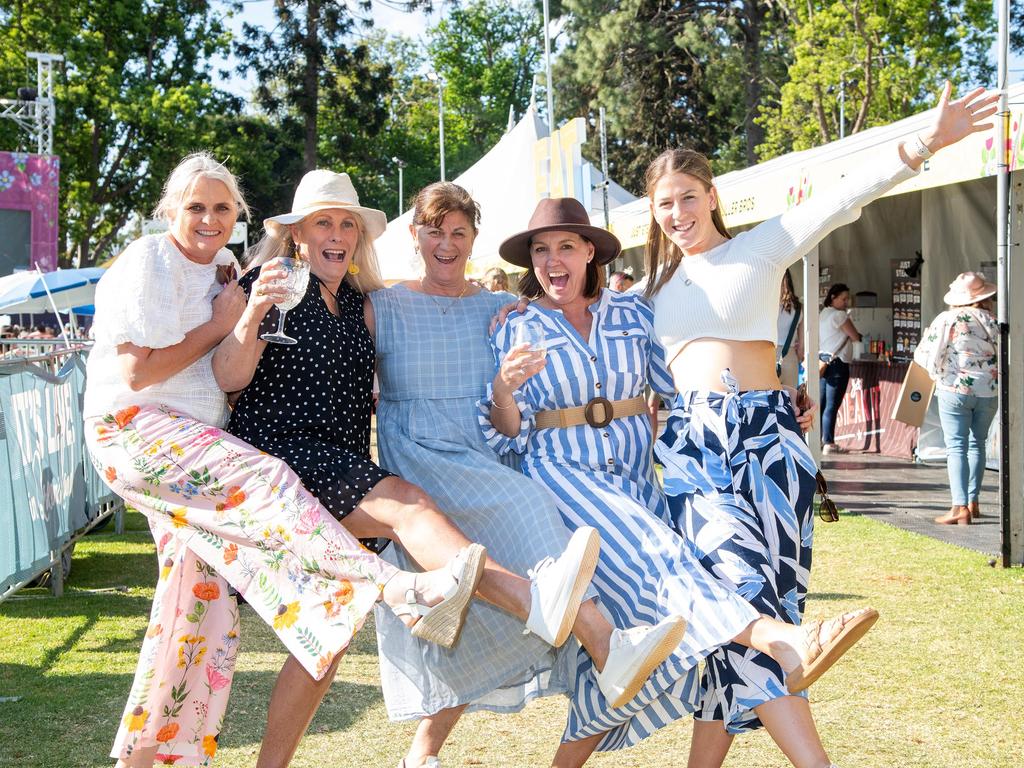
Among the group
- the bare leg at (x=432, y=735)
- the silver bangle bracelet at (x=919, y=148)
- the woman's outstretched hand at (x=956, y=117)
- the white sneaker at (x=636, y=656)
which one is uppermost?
the woman's outstretched hand at (x=956, y=117)

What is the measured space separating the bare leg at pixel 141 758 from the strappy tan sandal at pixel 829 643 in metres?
1.99

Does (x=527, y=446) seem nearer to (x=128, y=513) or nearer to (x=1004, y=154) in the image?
(x=1004, y=154)

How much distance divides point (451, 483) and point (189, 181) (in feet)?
4.17

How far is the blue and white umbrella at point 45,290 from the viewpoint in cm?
1430

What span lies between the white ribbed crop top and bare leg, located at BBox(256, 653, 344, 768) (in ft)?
5.10

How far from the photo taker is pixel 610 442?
352 cm

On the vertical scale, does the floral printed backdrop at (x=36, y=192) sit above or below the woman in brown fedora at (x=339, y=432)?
above

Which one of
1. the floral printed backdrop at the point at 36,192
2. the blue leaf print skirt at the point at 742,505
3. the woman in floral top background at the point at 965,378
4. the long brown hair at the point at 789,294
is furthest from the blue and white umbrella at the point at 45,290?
the blue leaf print skirt at the point at 742,505

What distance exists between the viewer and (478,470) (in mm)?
3588

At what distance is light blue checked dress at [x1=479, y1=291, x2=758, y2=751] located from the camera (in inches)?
124

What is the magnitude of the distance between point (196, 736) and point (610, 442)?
161 cm

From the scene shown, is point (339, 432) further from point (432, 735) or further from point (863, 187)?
point (863, 187)

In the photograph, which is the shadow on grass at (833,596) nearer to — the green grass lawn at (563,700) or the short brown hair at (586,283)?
the green grass lawn at (563,700)

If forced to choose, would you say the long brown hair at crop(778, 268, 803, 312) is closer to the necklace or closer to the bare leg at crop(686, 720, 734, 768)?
the necklace
